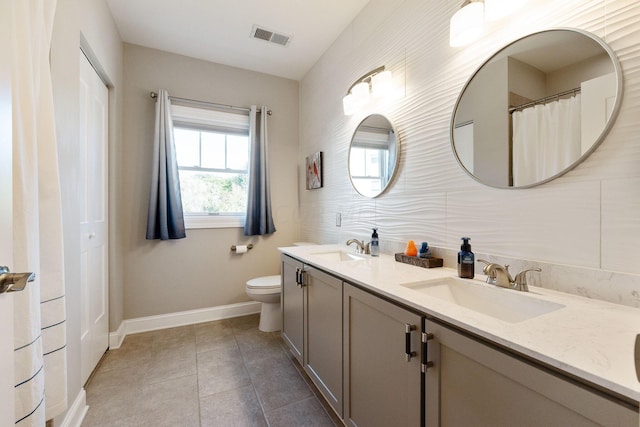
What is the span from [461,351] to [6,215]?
4.06ft

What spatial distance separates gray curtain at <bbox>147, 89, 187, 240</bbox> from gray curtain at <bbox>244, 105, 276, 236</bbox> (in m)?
0.69

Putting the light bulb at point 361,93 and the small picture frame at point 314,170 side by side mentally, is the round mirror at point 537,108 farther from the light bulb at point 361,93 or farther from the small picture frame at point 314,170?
the small picture frame at point 314,170

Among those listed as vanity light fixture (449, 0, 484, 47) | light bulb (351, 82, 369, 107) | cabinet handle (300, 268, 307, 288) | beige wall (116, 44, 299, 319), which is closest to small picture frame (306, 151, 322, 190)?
beige wall (116, 44, 299, 319)

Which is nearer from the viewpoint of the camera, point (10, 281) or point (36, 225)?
point (10, 281)

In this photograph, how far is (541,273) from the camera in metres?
1.01

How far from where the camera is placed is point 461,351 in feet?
2.42

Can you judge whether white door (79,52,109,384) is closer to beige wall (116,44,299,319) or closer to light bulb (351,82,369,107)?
beige wall (116,44,299,319)

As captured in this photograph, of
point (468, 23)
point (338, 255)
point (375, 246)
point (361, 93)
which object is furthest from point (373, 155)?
point (468, 23)

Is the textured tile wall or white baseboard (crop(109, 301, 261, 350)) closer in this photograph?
the textured tile wall

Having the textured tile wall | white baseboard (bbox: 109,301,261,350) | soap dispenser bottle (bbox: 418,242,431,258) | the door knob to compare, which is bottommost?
white baseboard (bbox: 109,301,261,350)

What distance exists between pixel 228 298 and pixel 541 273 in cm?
268

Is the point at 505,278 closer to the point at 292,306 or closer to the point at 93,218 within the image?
the point at 292,306

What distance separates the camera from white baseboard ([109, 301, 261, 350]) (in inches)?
91.9

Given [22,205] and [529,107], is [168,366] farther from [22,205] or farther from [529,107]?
[529,107]
